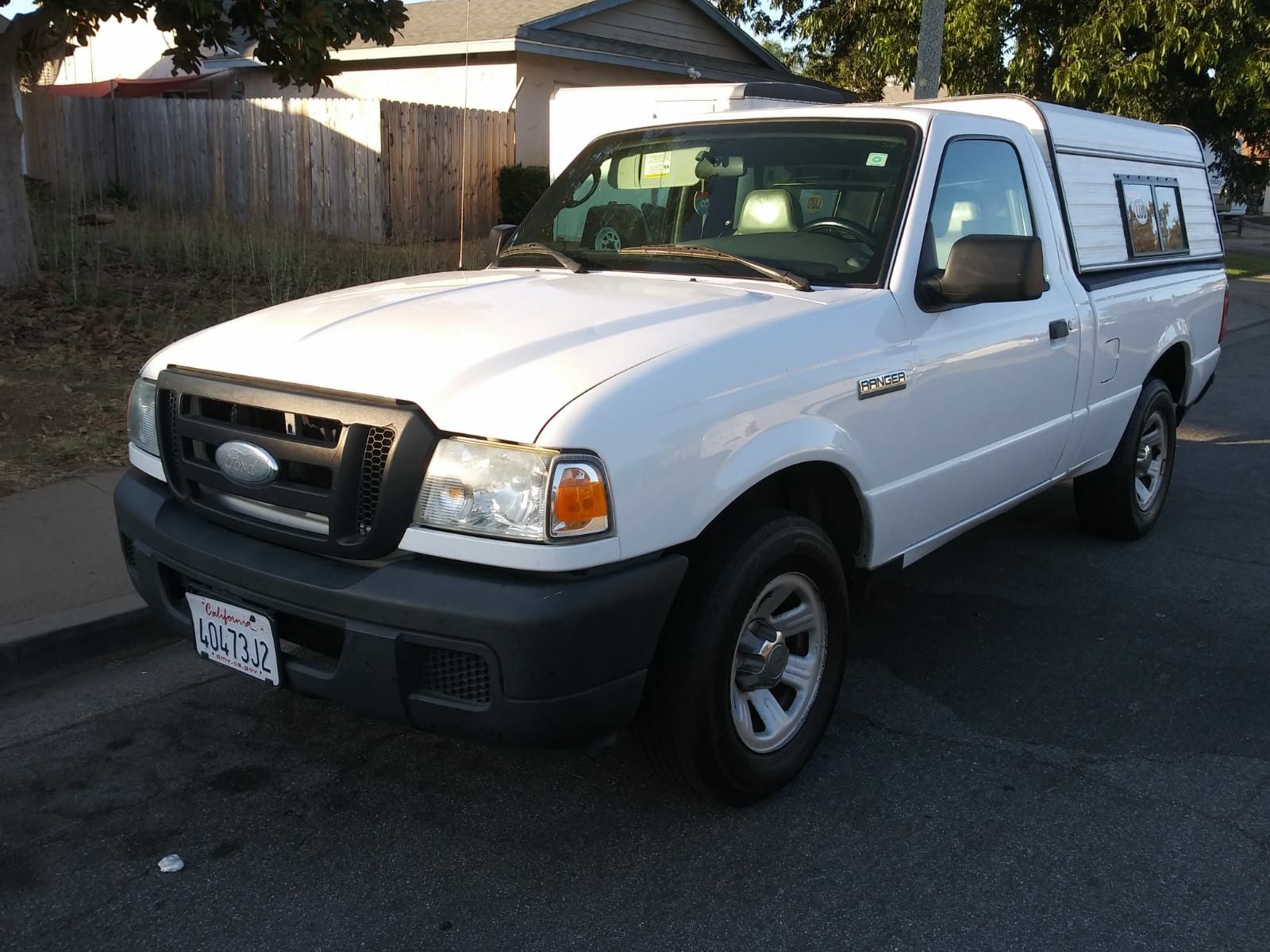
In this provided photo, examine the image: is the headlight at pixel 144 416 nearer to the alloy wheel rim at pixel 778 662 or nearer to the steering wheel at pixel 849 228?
the alloy wheel rim at pixel 778 662

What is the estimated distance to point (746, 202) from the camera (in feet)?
13.5

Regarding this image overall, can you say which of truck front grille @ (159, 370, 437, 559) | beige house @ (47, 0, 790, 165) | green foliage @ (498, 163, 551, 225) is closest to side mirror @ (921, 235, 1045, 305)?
truck front grille @ (159, 370, 437, 559)

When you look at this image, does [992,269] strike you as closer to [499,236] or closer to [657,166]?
[657,166]

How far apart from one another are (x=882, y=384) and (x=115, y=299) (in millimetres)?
7889

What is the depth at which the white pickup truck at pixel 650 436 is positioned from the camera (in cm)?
265

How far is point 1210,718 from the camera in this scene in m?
3.95

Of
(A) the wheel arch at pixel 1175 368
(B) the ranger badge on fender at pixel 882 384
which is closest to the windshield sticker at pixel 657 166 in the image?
(B) the ranger badge on fender at pixel 882 384

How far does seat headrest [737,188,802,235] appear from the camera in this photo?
3975 millimetres

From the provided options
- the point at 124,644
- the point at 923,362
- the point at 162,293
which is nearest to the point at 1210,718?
the point at 923,362

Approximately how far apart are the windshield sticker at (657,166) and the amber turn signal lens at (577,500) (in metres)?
2.12

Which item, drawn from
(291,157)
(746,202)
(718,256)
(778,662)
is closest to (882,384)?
(718,256)

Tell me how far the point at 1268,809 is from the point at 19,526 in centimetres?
510

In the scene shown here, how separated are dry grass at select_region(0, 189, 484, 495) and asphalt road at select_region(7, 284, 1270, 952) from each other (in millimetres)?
2691

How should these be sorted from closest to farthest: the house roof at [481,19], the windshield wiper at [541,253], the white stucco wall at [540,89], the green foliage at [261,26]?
1. the windshield wiper at [541,253]
2. the green foliage at [261,26]
3. the house roof at [481,19]
4. the white stucco wall at [540,89]
